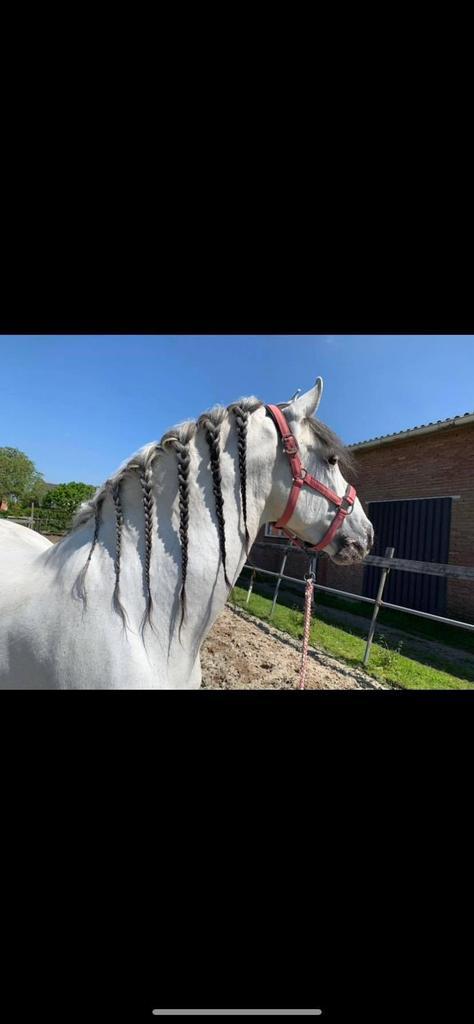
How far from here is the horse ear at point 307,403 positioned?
37.8 inches

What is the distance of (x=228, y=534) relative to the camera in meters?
0.86

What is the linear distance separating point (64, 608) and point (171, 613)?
232 mm

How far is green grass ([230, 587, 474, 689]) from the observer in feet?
9.36

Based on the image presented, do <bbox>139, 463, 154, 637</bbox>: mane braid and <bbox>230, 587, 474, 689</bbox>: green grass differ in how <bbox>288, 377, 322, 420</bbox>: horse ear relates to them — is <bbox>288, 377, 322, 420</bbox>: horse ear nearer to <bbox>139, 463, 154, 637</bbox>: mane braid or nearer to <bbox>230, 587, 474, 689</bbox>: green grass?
<bbox>139, 463, 154, 637</bbox>: mane braid

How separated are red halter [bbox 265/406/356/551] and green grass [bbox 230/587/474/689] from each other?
86.7 inches

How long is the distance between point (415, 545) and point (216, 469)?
5.05 metres

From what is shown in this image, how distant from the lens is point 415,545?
517 cm

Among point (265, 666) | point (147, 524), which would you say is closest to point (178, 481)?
point (147, 524)

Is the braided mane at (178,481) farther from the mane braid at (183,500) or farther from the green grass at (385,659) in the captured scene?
the green grass at (385,659)

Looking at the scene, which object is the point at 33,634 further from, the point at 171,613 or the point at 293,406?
the point at 293,406

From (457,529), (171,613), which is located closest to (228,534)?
(171,613)

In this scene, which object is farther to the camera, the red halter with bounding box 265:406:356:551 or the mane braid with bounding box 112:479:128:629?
the red halter with bounding box 265:406:356:551

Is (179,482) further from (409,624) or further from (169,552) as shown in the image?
(409,624)

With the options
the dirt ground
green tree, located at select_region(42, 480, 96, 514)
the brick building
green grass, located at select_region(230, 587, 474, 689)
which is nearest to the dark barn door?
the brick building
